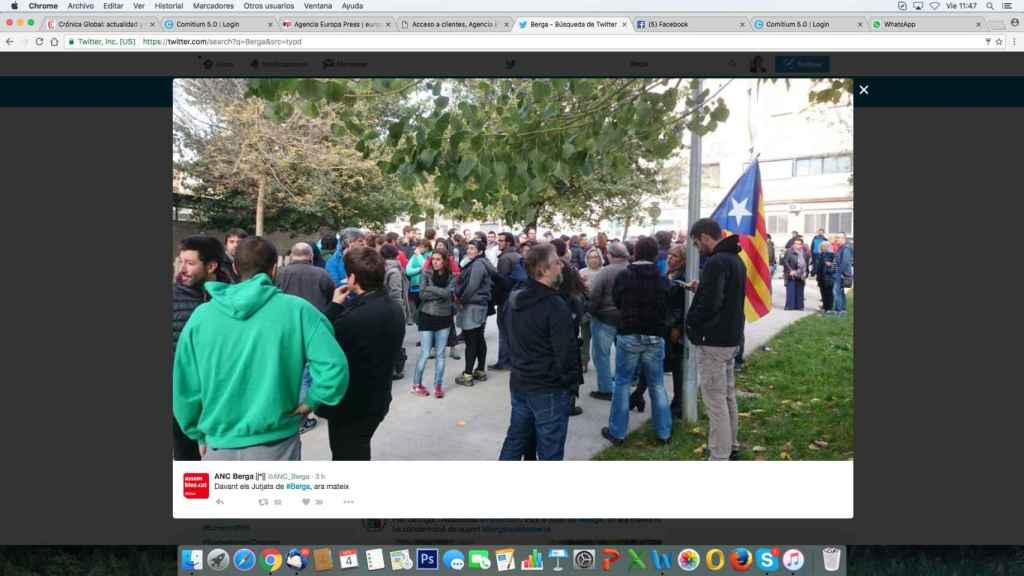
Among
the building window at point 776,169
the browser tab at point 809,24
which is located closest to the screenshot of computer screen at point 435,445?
the browser tab at point 809,24

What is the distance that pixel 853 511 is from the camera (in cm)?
244

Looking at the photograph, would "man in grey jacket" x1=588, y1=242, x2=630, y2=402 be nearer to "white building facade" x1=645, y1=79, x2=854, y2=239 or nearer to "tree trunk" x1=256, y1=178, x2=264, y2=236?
"white building facade" x1=645, y1=79, x2=854, y2=239

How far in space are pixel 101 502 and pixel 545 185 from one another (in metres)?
2.81

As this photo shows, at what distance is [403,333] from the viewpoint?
11.5 feet

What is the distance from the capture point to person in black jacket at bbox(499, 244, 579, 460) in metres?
3.60

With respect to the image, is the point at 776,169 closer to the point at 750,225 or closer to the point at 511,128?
the point at 750,225

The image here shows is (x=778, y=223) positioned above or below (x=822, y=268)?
above

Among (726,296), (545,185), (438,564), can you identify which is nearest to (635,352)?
(726,296)

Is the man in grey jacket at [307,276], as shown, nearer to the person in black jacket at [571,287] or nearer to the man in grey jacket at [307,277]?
the man in grey jacket at [307,277]

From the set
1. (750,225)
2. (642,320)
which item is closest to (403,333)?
(642,320)

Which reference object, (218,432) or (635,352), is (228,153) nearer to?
(218,432)

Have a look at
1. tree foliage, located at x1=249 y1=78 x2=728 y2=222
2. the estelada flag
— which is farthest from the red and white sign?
the estelada flag

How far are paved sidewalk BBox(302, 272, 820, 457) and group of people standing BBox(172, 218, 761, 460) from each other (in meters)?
0.08

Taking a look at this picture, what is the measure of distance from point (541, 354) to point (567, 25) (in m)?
2.14
